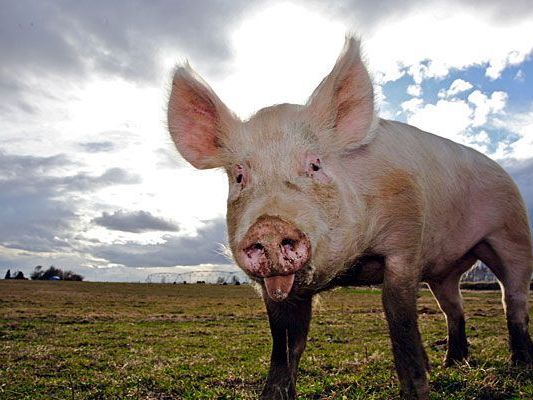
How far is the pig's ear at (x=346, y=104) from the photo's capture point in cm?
412

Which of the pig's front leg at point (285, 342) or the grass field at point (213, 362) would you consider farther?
the grass field at point (213, 362)

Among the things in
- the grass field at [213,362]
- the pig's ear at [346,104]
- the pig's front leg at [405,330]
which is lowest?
the grass field at [213,362]

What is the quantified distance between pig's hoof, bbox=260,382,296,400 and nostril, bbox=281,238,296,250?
72.2 inches

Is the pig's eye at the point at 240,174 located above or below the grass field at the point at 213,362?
above

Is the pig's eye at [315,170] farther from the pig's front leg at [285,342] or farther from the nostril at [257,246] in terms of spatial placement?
the pig's front leg at [285,342]

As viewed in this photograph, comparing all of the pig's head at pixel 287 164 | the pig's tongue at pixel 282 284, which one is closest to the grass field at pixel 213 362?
the pig's head at pixel 287 164

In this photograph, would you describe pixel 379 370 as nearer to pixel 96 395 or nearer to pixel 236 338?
pixel 96 395

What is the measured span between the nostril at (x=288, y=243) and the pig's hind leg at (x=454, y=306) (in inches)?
142

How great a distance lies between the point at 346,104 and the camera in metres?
4.27

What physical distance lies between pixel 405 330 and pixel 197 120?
8.05ft

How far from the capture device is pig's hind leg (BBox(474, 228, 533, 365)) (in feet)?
18.8

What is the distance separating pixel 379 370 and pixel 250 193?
343 centimetres

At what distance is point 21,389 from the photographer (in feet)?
19.6

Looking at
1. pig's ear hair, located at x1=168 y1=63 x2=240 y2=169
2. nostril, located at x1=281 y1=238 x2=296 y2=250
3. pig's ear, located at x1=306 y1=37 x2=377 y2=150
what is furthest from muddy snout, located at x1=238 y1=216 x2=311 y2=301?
pig's ear hair, located at x1=168 y1=63 x2=240 y2=169
